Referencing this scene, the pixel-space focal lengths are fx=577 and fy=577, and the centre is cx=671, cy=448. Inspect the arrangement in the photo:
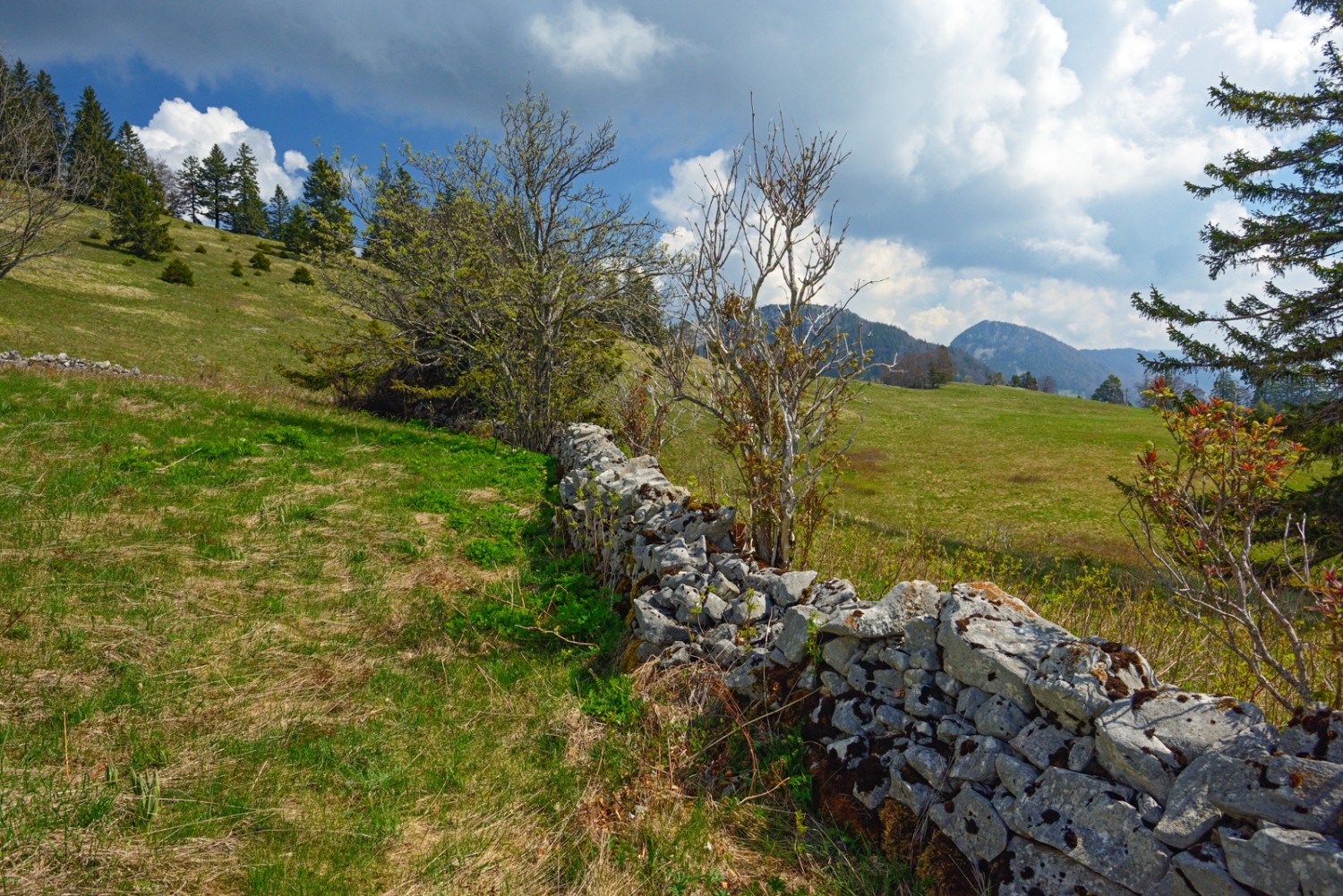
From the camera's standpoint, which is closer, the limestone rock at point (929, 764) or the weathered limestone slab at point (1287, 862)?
the weathered limestone slab at point (1287, 862)

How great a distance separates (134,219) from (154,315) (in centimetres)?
1764

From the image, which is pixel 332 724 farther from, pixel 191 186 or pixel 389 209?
pixel 191 186

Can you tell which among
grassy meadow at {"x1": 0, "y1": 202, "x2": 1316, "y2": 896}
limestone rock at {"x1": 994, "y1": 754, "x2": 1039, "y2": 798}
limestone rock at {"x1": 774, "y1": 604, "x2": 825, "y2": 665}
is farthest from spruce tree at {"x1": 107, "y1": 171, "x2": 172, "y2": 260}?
limestone rock at {"x1": 994, "y1": 754, "x2": 1039, "y2": 798}

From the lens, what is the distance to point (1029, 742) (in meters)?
2.72

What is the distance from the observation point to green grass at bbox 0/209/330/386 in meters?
21.7

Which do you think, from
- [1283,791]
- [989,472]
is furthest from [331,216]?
[989,472]

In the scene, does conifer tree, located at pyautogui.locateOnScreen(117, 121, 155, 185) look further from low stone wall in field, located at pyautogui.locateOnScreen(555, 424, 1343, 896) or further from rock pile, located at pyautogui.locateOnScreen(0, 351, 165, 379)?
low stone wall in field, located at pyautogui.locateOnScreen(555, 424, 1343, 896)

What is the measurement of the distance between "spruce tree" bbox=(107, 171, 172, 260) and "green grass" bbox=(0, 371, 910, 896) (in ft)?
146

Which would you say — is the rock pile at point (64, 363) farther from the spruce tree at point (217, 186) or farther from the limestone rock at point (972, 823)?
the spruce tree at point (217, 186)

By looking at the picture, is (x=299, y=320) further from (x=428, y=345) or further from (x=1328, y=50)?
(x=1328, y=50)

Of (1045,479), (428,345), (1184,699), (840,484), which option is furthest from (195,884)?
(1045,479)

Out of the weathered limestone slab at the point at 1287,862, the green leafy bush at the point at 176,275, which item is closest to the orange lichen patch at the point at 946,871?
the weathered limestone slab at the point at 1287,862

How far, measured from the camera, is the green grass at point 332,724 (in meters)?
2.78

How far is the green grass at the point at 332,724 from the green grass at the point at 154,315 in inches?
404
